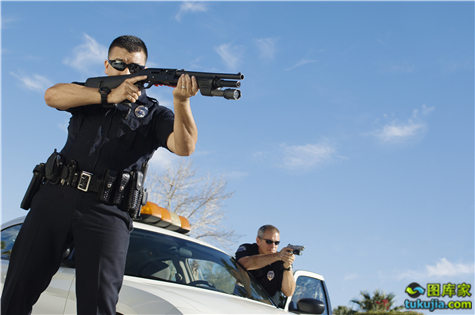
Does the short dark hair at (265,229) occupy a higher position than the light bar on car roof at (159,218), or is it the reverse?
the short dark hair at (265,229)

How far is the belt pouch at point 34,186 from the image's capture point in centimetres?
262

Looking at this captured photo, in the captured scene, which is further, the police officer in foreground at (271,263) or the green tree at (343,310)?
the green tree at (343,310)

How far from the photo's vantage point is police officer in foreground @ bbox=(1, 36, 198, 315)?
2359mm

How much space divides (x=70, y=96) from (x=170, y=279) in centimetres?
164

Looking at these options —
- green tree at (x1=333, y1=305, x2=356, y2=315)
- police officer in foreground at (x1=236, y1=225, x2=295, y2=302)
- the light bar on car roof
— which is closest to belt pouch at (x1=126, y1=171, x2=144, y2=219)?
the light bar on car roof

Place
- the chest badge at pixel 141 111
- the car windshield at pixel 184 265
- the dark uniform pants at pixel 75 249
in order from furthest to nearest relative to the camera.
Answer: the car windshield at pixel 184 265
the chest badge at pixel 141 111
the dark uniform pants at pixel 75 249

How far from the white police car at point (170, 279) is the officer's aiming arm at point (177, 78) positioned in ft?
4.06

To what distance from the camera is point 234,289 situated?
4000 mm

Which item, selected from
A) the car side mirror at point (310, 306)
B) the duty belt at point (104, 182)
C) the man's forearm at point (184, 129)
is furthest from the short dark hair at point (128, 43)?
the car side mirror at point (310, 306)

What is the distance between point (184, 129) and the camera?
8.20 ft

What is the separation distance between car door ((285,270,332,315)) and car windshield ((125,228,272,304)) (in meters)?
1.19

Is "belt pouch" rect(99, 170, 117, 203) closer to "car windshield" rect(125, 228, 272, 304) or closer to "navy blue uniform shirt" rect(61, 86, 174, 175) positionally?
"navy blue uniform shirt" rect(61, 86, 174, 175)

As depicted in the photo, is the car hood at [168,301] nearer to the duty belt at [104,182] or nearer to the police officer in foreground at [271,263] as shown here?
the duty belt at [104,182]

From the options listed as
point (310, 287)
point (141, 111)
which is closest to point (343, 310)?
point (310, 287)
